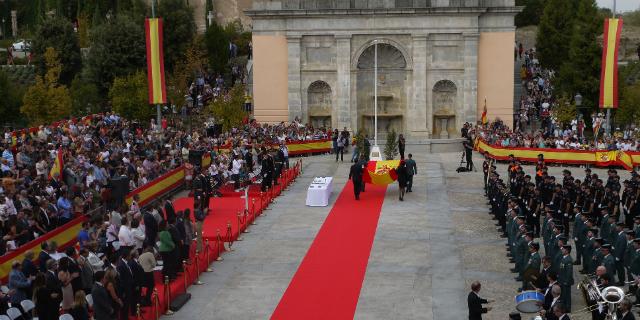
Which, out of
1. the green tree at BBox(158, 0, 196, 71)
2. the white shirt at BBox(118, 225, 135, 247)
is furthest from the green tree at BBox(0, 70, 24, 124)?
the white shirt at BBox(118, 225, 135, 247)

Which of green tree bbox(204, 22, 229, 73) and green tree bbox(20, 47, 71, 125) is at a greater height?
green tree bbox(204, 22, 229, 73)

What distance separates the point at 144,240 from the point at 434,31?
31691mm

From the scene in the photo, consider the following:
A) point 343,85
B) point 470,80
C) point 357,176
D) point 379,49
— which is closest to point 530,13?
point 470,80

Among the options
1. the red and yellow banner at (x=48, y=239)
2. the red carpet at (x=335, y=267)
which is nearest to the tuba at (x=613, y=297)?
the red carpet at (x=335, y=267)

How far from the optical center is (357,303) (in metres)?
20.4

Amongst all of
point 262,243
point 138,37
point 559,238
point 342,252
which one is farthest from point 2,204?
point 138,37

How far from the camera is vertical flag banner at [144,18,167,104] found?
122 ft

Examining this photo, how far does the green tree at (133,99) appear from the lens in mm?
50000

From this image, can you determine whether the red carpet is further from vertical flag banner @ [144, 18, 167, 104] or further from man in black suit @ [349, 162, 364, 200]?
vertical flag banner @ [144, 18, 167, 104]

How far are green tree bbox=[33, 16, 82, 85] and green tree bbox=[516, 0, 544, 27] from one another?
127 feet

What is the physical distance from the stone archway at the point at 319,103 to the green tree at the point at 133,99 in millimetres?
9314

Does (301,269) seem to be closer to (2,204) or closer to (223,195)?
(2,204)

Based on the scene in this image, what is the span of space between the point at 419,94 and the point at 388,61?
8.73ft

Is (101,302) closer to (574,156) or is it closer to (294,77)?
(574,156)
